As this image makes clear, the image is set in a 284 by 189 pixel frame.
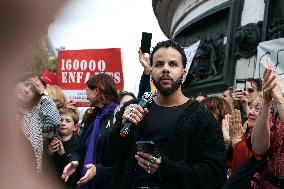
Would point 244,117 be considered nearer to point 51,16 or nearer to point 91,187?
point 91,187

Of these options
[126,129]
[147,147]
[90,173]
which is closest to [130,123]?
[126,129]

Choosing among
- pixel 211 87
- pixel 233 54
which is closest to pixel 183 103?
pixel 233 54

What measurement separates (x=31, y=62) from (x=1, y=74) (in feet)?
0.16

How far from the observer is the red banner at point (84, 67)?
916cm

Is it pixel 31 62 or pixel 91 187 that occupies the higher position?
pixel 31 62

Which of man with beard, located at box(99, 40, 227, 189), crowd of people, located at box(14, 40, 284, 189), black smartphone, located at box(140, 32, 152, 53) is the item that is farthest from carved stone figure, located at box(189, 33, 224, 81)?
man with beard, located at box(99, 40, 227, 189)

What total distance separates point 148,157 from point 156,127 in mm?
297

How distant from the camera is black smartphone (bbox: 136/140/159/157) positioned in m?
3.06

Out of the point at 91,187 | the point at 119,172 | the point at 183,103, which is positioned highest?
the point at 183,103

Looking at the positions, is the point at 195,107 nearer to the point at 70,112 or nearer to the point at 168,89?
the point at 168,89

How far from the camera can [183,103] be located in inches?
139

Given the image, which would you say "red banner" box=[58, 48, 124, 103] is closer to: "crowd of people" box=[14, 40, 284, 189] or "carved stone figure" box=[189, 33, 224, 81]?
"carved stone figure" box=[189, 33, 224, 81]

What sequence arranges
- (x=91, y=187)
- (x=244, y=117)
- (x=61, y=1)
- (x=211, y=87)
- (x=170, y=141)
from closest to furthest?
1. (x=61, y=1)
2. (x=170, y=141)
3. (x=91, y=187)
4. (x=244, y=117)
5. (x=211, y=87)

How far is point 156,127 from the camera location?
11.0ft
